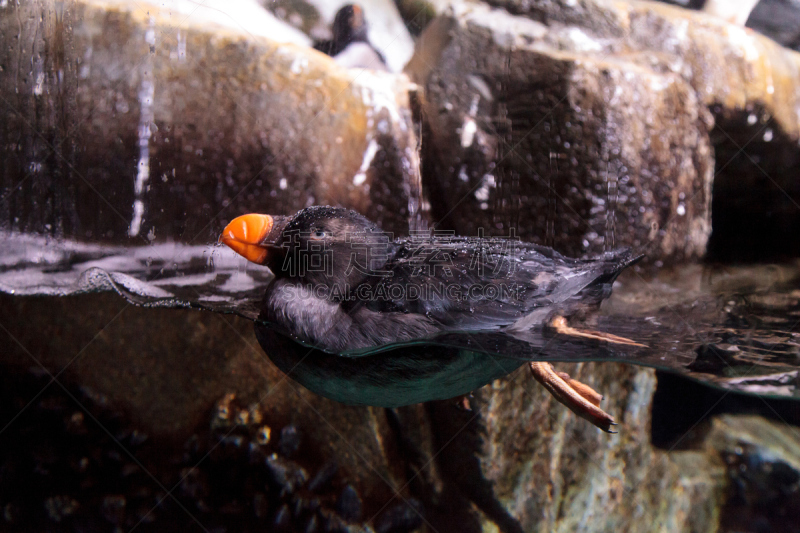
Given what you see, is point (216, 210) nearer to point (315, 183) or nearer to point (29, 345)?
point (315, 183)

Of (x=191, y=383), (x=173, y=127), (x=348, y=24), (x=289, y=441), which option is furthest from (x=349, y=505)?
(x=348, y=24)

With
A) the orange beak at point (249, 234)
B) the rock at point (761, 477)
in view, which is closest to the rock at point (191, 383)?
the orange beak at point (249, 234)

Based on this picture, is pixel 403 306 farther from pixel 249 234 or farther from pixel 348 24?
pixel 348 24

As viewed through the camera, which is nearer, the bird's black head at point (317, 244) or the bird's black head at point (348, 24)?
the bird's black head at point (317, 244)

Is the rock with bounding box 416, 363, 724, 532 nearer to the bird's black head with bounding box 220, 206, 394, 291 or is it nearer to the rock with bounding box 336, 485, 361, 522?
the rock with bounding box 336, 485, 361, 522

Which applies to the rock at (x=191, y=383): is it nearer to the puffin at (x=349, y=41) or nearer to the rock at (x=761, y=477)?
the puffin at (x=349, y=41)

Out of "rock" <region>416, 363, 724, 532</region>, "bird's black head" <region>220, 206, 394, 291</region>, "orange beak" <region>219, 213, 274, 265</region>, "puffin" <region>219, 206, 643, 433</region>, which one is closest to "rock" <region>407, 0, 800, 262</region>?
"rock" <region>416, 363, 724, 532</region>
